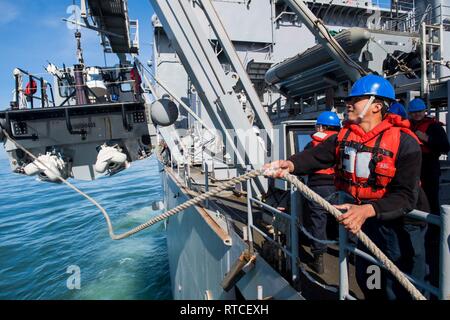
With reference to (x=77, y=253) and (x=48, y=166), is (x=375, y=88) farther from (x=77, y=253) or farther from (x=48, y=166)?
(x=77, y=253)

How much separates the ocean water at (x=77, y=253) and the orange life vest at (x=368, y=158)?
652 cm

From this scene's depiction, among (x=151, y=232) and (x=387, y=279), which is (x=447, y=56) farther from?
(x=151, y=232)

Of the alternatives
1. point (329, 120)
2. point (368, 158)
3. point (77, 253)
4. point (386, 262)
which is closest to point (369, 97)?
point (368, 158)

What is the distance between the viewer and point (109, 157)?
19.5ft

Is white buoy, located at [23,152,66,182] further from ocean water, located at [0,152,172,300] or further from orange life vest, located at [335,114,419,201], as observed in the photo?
orange life vest, located at [335,114,419,201]

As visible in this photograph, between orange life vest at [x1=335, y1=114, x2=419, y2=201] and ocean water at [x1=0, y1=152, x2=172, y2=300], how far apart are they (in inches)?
257

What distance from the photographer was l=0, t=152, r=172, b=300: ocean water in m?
7.05

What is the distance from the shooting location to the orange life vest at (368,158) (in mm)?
1468

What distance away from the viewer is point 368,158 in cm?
154

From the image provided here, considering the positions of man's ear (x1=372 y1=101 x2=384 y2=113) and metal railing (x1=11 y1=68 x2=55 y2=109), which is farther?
metal railing (x1=11 y1=68 x2=55 y2=109)

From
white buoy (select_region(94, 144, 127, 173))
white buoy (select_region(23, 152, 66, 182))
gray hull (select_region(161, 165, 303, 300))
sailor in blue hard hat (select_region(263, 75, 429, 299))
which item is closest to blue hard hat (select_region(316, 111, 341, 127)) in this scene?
sailor in blue hard hat (select_region(263, 75, 429, 299))

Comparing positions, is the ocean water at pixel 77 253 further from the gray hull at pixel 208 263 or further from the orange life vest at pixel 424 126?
the orange life vest at pixel 424 126

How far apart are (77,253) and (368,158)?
982 cm

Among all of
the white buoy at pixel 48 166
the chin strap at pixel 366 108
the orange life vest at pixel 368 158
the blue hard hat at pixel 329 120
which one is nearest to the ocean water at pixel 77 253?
the white buoy at pixel 48 166
